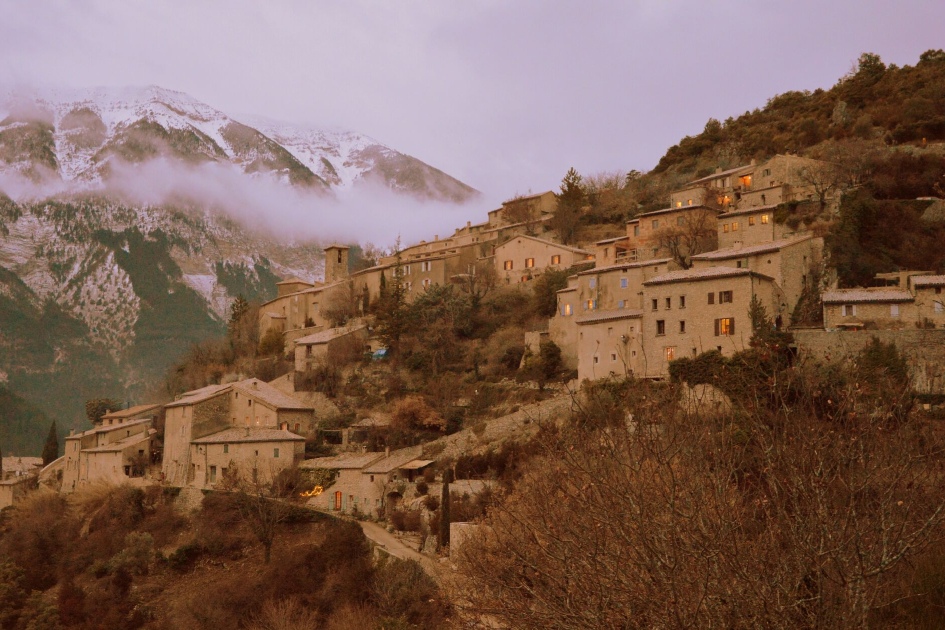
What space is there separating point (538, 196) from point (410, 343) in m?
25.1

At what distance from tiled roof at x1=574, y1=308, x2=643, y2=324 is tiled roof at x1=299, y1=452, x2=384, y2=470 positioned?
501 inches

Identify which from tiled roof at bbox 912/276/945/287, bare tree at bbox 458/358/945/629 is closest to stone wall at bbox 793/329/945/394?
tiled roof at bbox 912/276/945/287

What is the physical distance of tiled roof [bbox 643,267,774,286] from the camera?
39822 mm

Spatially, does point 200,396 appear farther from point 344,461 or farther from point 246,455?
point 344,461

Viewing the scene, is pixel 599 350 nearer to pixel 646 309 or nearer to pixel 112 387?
pixel 646 309

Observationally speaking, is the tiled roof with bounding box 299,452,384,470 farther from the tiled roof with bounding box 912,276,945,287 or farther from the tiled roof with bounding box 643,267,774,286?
the tiled roof with bounding box 912,276,945,287

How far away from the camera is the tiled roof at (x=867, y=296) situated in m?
38.1

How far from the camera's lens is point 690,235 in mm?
54406

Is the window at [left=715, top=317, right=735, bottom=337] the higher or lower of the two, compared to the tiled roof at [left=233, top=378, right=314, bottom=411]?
higher

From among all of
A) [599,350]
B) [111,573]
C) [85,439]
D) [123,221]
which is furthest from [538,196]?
[123,221]

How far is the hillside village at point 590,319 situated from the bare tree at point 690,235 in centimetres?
10

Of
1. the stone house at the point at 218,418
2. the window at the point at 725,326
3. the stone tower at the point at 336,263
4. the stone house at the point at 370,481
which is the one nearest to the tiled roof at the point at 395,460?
the stone house at the point at 370,481

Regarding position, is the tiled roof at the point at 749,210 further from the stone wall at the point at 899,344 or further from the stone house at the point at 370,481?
the stone house at the point at 370,481

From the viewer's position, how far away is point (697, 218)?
55.4m
